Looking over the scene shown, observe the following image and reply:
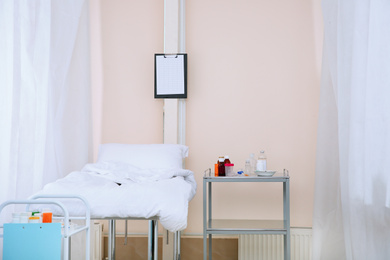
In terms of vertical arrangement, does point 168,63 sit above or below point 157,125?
above

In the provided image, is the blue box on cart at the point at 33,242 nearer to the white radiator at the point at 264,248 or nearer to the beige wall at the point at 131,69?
the white radiator at the point at 264,248

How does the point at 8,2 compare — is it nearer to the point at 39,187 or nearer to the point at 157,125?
the point at 39,187

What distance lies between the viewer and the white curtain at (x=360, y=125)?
95.5 inches

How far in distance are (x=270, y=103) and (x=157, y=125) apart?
0.91 meters

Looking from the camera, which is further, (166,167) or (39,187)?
(166,167)

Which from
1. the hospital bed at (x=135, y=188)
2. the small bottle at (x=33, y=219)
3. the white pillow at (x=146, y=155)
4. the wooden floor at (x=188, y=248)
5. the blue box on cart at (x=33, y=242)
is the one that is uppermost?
the white pillow at (x=146, y=155)

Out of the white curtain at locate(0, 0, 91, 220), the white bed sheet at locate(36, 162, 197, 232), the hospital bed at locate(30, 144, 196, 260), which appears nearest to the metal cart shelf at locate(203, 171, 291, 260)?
the hospital bed at locate(30, 144, 196, 260)

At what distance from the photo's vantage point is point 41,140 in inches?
113

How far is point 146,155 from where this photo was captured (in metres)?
3.38

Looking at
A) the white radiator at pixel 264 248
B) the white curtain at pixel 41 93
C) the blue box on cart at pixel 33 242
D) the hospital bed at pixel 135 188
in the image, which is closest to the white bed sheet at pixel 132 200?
the hospital bed at pixel 135 188

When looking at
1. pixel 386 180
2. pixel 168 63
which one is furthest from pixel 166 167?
pixel 386 180

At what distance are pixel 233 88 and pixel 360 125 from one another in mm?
1395

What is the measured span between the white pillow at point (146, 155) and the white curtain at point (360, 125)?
1083 millimetres

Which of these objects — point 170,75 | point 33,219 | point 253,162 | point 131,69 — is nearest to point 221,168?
point 253,162
